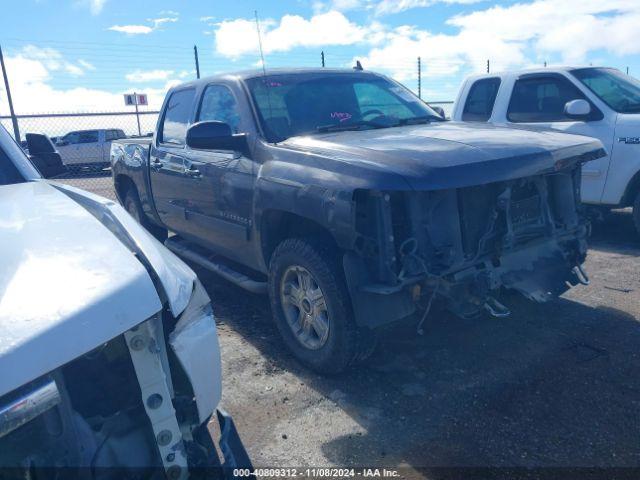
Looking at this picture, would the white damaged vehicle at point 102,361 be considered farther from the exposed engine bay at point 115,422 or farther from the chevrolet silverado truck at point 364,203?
the chevrolet silverado truck at point 364,203

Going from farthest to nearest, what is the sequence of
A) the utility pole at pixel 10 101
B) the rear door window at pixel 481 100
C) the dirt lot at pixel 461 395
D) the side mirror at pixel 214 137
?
the utility pole at pixel 10 101 → the rear door window at pixel 481 100 → the side mirror at pixel 214 137 → the dirt lot at pixel 461 395

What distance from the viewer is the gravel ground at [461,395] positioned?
8.87 feet

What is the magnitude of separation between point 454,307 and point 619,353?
4.35 ft

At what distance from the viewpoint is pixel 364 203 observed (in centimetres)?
302

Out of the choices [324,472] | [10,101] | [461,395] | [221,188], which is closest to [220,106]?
[221,188]

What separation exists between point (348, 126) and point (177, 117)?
6.78ft

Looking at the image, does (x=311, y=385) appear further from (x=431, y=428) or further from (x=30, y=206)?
(x=30, y=206)

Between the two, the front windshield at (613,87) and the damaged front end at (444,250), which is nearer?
the damaged front end at (444,250)

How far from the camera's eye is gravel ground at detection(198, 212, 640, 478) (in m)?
2.70

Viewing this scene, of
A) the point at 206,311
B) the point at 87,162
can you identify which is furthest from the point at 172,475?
the point at 87,162

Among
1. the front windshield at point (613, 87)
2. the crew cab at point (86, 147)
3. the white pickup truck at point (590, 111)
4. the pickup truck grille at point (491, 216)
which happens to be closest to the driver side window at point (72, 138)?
the crew cab at point (86, 147)

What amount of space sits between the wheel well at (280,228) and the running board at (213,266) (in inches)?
9.2

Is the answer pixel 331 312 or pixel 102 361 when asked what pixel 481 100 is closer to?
pixel 331 312

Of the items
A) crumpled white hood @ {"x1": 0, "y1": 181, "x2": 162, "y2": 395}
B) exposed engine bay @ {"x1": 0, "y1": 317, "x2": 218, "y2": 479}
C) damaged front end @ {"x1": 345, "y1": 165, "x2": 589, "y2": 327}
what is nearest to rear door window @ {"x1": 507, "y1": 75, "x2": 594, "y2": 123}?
damaged front end @ {"x1": 345, "y1": 165, "x2": 589, "y2": 327}
